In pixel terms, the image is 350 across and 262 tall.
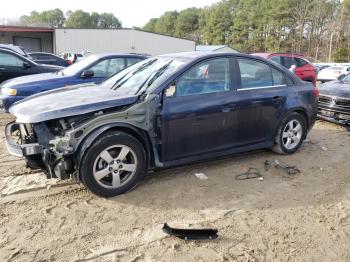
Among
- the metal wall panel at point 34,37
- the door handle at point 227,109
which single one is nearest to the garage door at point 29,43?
the metal wall panel at point 34,37

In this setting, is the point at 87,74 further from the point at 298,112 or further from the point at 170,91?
the point at 298,112

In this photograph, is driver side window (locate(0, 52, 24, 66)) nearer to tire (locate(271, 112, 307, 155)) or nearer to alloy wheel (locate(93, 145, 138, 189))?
alloy wheel (locate(93, 145, 138, 189))

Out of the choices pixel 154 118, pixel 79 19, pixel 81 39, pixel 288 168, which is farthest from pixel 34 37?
pixel 79 19

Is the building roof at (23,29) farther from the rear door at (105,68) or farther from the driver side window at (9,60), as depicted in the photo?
the rear door at (105,68)

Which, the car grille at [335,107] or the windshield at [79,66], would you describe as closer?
the car grille at [335,107]

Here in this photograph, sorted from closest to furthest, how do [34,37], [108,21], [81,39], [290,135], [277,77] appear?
[277,77], [290,135], [81,39], [34,37], [108,21]

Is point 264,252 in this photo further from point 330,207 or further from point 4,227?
point 4,227

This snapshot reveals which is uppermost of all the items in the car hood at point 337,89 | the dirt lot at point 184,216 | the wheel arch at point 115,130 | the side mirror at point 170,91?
the side mirror at point 170,91

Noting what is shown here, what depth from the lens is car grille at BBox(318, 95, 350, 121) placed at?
7.59 metres

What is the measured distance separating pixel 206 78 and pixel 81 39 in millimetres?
32499

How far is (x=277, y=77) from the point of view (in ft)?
18.4

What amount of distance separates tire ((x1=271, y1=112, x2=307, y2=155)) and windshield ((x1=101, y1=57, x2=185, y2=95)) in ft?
6.72

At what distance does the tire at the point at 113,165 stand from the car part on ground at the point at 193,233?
98cm

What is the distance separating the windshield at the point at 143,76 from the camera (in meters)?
4.56
